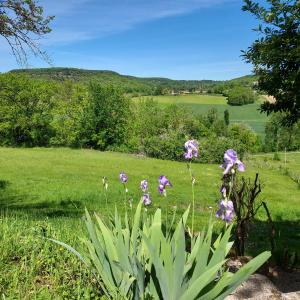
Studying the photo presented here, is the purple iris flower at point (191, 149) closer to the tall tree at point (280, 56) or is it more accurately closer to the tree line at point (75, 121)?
the tall tree at point (280, 56)

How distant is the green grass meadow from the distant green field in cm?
6568

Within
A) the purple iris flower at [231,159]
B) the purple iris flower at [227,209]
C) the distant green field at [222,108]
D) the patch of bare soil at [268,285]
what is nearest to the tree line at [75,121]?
the patch of bare soil at [268,285]

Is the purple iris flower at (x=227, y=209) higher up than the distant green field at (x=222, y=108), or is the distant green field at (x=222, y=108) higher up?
the purple iris flower at (x=227, y=209)

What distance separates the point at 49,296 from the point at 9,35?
28.2 ft

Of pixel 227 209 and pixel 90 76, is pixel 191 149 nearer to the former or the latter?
pixel 227 209

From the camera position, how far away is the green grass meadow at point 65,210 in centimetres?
396

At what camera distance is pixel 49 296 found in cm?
348

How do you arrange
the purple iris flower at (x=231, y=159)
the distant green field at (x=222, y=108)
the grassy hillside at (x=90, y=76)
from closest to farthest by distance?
the purple iris flower at (x=231, y=159), the grassy hillside at (x=90, y=76), the distant green field at (x=222, y=108)

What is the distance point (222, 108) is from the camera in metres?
122

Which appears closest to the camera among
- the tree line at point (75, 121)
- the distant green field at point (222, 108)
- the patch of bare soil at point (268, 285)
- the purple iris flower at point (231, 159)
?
the purple iris flower at point (231, 159)

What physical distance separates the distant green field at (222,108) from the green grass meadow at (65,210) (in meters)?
65.7

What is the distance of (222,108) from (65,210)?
111795 millimetres

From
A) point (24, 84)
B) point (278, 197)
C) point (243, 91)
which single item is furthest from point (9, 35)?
point (243, 91)

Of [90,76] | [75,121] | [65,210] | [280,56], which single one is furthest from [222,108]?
[280,56]
